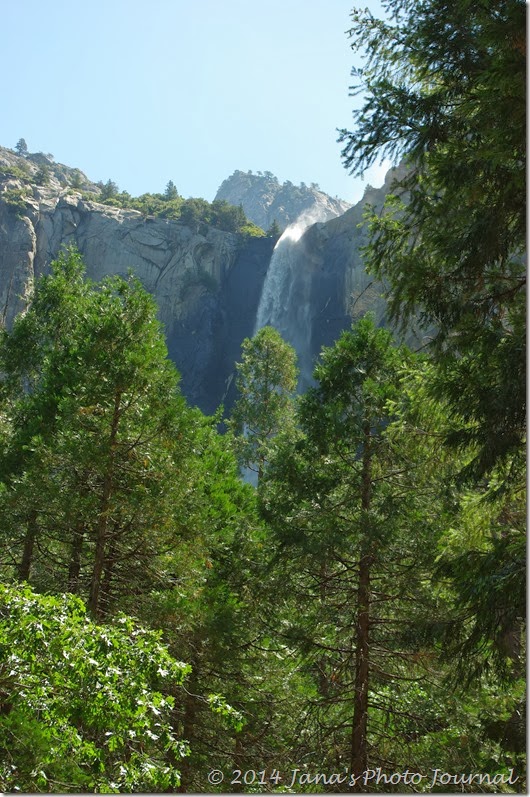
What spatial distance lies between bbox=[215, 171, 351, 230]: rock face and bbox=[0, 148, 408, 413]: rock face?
69.1 meters

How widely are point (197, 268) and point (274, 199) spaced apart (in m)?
99.9

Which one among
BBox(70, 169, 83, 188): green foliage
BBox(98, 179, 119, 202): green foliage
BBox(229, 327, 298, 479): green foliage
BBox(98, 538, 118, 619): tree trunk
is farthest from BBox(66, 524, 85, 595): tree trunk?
BBox(70, 169, 83, 188): green foliage

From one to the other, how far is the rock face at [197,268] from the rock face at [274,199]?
6912 cm

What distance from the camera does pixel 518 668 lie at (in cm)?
611

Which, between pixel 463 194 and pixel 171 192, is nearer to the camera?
pixel 463 194

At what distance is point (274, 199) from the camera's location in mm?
150000

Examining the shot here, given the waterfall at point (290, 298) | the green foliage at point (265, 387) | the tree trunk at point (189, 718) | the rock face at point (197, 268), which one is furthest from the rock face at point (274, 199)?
the tree trunk at point (189, 718)

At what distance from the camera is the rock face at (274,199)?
5443 inches

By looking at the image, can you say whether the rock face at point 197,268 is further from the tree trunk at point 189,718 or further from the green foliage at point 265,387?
the tree trunk at point 189,718

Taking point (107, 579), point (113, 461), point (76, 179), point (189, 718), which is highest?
point (76, 179)

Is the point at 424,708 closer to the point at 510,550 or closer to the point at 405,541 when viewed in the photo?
the point at 405,541

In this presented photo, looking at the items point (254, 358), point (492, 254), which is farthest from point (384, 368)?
point (254, 358)

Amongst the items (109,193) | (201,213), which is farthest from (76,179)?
(201,213)

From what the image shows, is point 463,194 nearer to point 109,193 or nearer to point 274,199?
point 109,193
